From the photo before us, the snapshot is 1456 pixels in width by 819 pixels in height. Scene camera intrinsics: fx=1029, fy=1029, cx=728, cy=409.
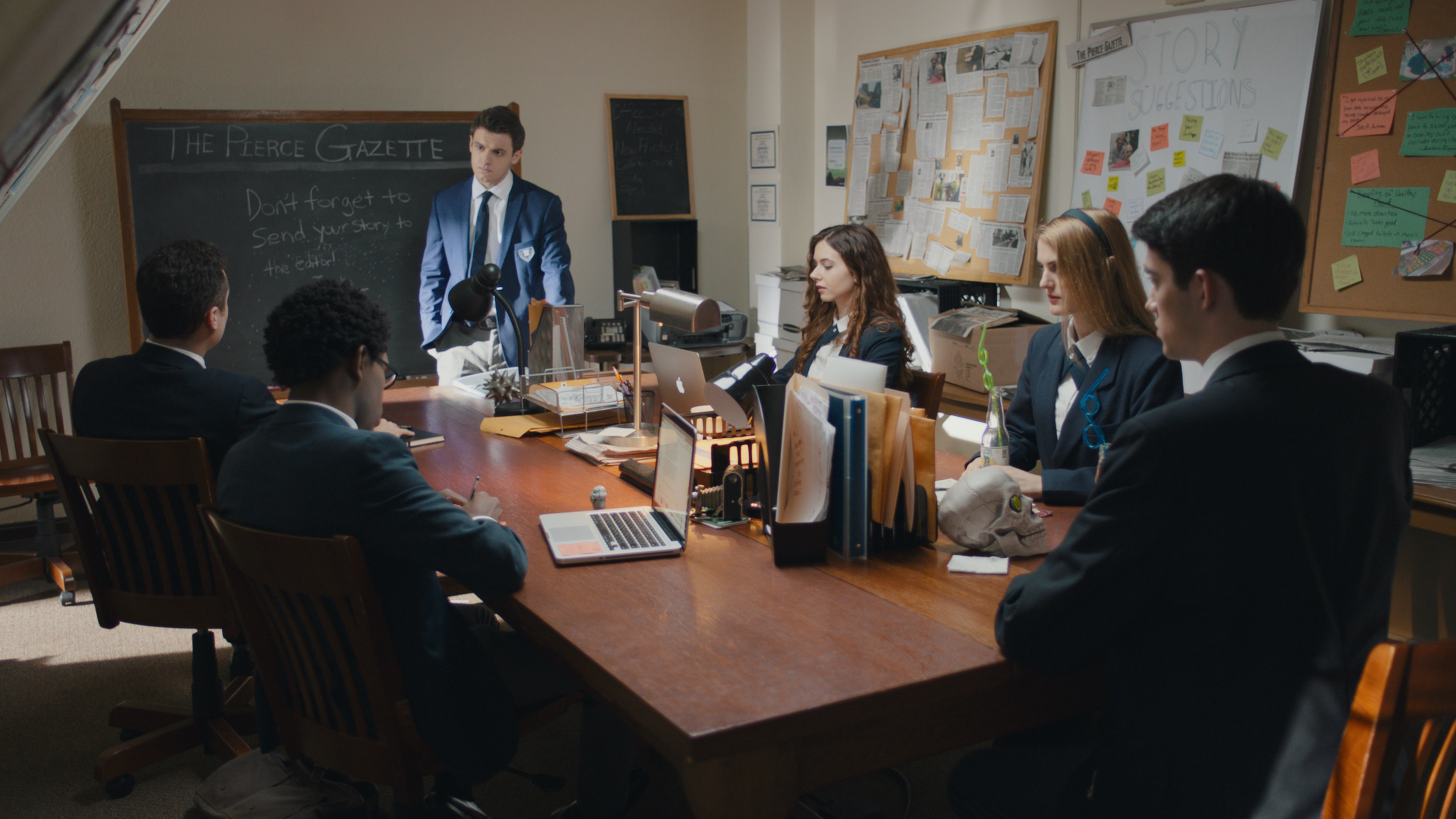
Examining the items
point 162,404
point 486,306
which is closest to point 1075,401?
point 486,306

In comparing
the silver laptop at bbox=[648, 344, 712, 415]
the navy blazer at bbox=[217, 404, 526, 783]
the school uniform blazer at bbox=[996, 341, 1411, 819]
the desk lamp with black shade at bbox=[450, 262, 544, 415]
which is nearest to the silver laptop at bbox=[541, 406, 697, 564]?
the navy blazer at bbox=[217, 404, 526, 783]

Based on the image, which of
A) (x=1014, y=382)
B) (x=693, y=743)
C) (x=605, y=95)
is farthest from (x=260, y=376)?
(x=693, y=743)

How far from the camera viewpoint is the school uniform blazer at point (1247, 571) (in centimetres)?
126

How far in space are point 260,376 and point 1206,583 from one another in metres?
4.08

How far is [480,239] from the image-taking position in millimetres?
4461

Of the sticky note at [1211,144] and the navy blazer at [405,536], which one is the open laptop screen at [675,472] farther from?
the sticky note at [1211,144]

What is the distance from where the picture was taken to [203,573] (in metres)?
2.32

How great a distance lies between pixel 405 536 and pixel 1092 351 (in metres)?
1.63

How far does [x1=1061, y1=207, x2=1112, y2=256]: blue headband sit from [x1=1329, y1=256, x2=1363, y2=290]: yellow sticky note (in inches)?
41.8

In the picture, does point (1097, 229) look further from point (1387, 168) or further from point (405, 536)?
point (405, 536)

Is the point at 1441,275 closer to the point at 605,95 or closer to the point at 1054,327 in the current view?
the point at 1054,327

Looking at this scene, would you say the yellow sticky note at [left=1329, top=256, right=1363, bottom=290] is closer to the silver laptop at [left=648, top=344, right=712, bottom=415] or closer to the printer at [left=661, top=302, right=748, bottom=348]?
the silver laptop at [left=648, top=344, right=712, bottom=415]

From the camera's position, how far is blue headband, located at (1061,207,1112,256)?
2406 millimetres

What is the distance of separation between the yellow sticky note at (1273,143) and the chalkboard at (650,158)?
2.88 meters
